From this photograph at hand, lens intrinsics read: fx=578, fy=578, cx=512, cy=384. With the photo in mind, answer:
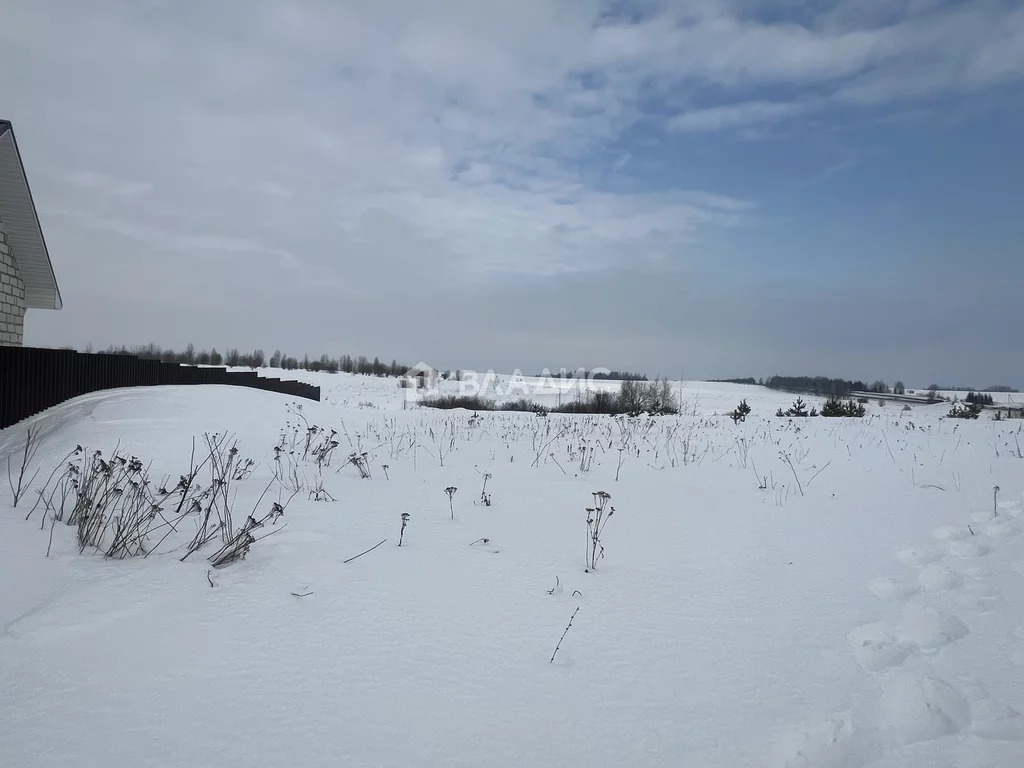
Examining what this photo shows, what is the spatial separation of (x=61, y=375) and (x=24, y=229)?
3.56 metres

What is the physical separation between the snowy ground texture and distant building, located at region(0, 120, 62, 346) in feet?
26.5

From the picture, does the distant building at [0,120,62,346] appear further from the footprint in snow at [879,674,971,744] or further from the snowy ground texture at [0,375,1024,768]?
the footprint in snow at [879,674,971,744]

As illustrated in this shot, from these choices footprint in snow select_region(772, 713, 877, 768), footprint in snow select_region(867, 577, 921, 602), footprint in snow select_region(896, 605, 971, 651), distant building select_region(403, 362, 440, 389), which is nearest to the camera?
footprint in snow select_region(772, 713, 877, 768)

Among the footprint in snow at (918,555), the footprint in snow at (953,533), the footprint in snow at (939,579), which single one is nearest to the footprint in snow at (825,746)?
the footprint in snow at (939,579)

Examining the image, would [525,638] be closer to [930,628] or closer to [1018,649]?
[930,628]

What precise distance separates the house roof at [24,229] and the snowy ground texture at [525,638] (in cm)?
803

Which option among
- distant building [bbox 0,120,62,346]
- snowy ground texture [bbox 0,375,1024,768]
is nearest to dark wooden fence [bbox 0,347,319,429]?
distant building [bbox 0,120,62,346]

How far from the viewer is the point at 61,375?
9.78 metres

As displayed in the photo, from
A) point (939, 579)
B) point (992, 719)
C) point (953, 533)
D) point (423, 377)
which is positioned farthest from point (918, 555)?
point (423, 377)

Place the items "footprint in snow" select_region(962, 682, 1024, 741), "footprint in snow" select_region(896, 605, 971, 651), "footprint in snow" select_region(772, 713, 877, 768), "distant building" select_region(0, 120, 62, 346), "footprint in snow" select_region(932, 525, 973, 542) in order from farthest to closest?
1. "distant building" select_region(0, 120, 62, 346)
2. "footprint in snow" select_region(932, 525, 973, 542)
3. "footprint in snow" select_region(896, 605, 971, 651)
4. "footprint in snow" select_region(962, 682, 1024, 741)
5. "footprint in snow" select_region(772, 713, 877, 768)

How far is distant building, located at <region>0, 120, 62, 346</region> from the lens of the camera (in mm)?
10053

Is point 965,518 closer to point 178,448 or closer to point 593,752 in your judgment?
point 593,752

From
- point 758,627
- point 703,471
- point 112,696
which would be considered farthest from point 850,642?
point 703,471

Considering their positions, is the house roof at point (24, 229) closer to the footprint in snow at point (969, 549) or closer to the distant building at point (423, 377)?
the footprint in snow at point (969, 549)
